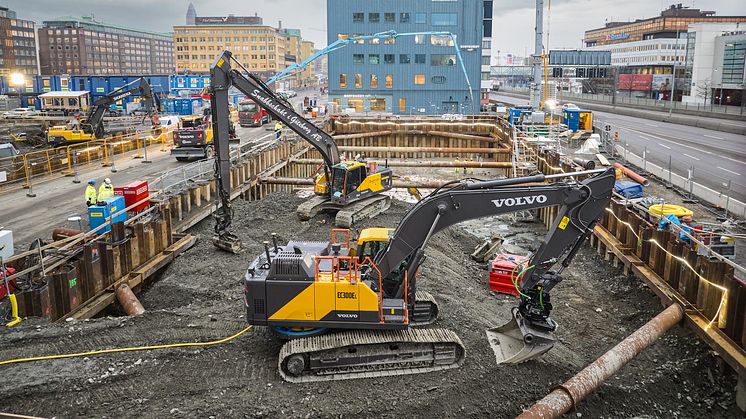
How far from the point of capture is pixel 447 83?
6788 centimetres

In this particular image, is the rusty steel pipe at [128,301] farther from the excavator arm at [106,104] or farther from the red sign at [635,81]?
Answer: the red sign at [635,81]

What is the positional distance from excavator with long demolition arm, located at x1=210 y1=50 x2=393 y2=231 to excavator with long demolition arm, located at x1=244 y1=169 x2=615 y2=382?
10.5 metres

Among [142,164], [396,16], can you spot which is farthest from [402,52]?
[142,164]

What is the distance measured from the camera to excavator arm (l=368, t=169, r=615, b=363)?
1145 cm

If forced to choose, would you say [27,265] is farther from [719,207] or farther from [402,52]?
[402,52]

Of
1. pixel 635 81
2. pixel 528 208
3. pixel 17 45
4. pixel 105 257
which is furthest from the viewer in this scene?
pixel 17 45

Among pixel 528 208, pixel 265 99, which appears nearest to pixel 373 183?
pixel 265 99

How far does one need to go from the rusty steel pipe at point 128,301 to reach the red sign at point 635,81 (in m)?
101

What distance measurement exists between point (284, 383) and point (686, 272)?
9.33m

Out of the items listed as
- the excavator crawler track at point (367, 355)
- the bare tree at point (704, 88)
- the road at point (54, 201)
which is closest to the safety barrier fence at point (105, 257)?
the road at point (54, 201)

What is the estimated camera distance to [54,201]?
24.2 meters

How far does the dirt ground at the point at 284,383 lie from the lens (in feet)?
33.5

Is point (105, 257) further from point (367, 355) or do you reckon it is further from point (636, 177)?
point (636, 177)

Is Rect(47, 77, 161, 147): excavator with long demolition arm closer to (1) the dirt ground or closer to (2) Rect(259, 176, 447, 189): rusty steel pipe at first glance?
(2) Rect(259, 176, 447, 189): rusty steel pipe
